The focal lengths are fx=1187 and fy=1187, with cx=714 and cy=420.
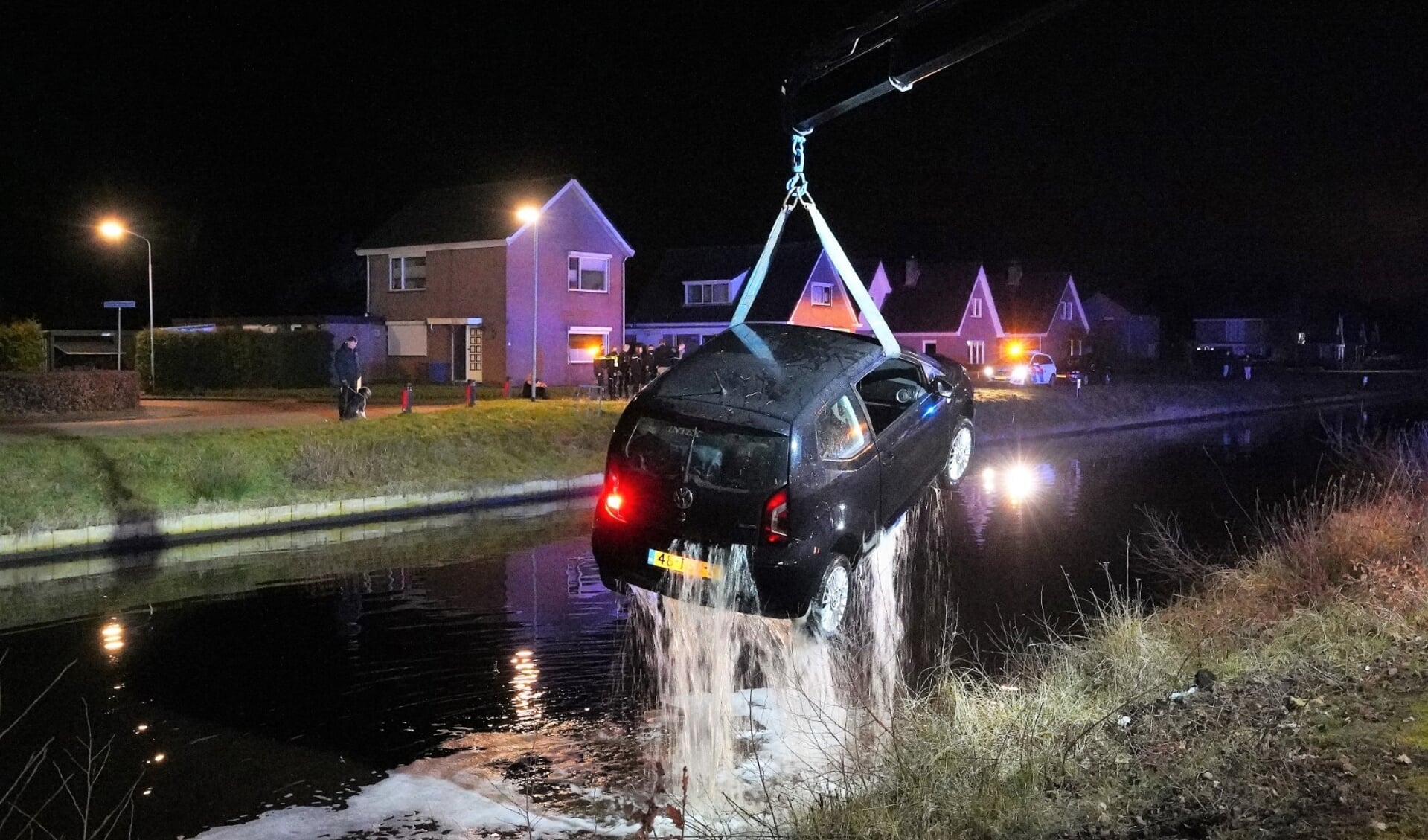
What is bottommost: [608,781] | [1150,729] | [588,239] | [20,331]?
[608,781]

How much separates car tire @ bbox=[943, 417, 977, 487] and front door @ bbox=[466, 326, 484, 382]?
34.1m

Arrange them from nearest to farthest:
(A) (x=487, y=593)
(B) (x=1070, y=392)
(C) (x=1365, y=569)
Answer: (C) (x=1365, y=569), (A) (x=487, y=593), (B) (x=1070, y=392)

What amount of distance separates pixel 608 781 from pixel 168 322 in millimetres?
58200

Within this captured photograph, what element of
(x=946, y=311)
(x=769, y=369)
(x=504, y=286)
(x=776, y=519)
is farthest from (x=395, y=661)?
(x=946, y=311)

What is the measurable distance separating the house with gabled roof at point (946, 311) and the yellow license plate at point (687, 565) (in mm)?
55538

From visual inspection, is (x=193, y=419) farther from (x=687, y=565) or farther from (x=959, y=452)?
(x=687, y=565)

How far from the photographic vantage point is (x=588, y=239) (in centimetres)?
4625

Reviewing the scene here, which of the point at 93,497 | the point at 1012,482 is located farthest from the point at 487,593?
the point at 1012,482

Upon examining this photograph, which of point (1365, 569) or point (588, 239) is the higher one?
point (588, 239)

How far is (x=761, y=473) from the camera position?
8.34 m

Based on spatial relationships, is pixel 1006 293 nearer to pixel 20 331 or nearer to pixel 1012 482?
pixel 1012 482

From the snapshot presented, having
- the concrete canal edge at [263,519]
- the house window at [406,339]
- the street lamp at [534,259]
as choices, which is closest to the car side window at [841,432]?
the concrete canal edge at [263,519]

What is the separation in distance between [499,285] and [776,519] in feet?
119

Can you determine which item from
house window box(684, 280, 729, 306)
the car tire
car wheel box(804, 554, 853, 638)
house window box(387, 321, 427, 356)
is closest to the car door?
the car tire
